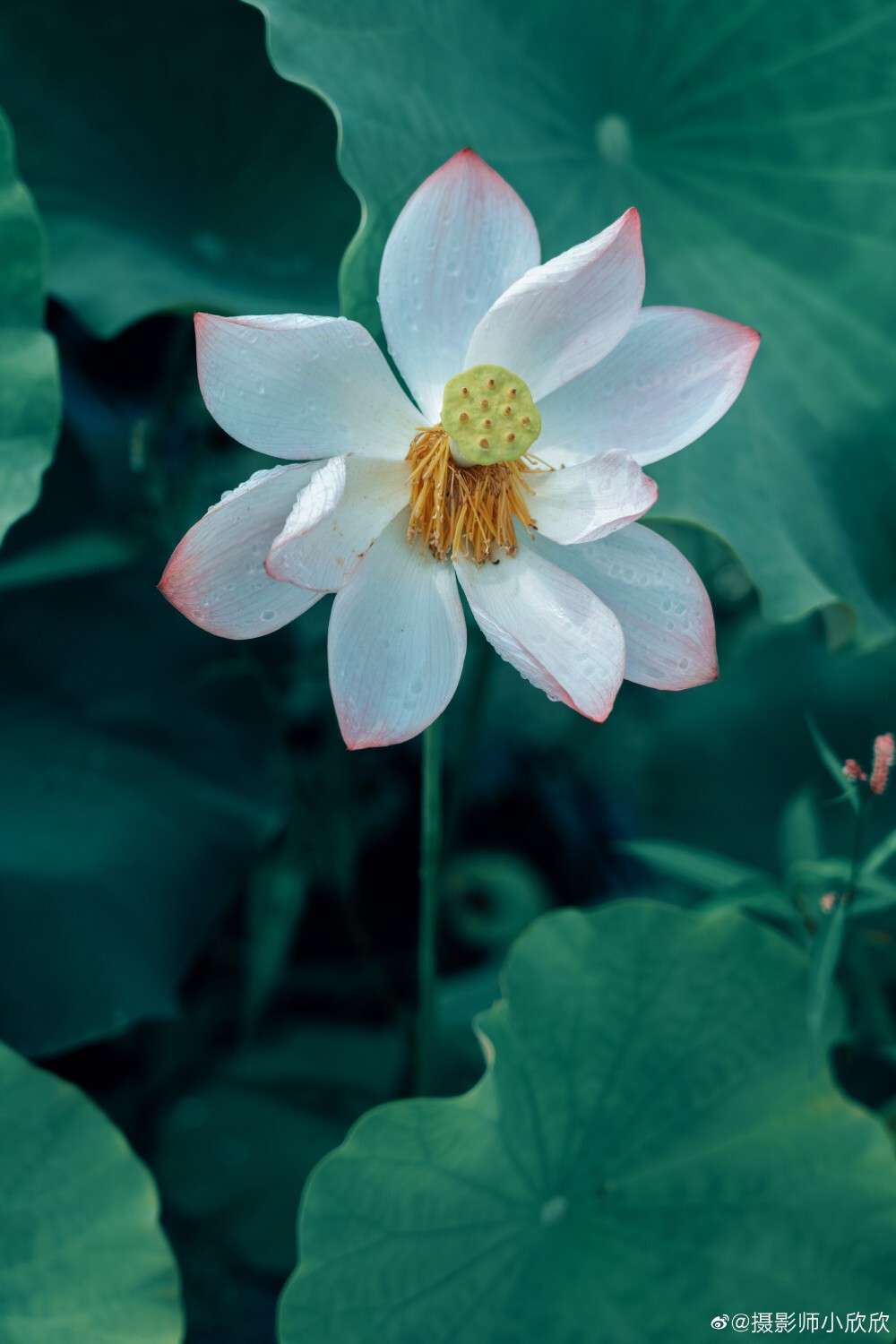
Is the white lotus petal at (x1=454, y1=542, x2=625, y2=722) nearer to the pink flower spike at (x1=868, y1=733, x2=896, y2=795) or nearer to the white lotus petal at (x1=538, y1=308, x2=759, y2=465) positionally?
the white lotus petal at (x1=538, y1=308, x2=759, y2=465)

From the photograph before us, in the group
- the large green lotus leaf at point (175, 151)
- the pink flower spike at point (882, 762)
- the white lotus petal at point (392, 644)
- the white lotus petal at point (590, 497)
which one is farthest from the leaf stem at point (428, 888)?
the large green lotus leaf at point (175, 151)

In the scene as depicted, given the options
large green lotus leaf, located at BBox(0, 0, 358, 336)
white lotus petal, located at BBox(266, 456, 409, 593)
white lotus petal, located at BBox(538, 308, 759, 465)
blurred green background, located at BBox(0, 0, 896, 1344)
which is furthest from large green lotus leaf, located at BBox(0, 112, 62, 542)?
white lotus petal, located at BBox(538, 308, 759, 465)

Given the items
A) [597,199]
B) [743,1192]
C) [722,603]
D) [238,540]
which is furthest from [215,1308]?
[597,199]

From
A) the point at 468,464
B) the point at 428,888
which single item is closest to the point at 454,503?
the point at 468,464

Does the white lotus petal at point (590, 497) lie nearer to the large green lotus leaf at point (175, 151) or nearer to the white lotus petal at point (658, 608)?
the white lotus petal at point (658, 608)

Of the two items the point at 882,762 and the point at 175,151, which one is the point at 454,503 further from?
the point at 175,151

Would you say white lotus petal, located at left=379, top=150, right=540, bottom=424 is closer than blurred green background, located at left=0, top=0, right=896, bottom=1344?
Yes

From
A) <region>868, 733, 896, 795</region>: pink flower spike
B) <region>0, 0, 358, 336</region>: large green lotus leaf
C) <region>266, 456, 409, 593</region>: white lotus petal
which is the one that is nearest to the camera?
<region>266, 456, 409, 593</region>: white lotus petal
